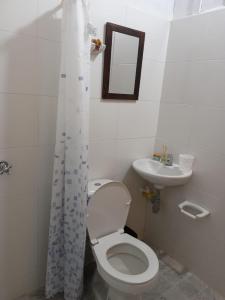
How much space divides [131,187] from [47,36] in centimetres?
134

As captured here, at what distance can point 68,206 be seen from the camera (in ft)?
4.78

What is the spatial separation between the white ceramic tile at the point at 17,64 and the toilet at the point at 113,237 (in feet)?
2.54

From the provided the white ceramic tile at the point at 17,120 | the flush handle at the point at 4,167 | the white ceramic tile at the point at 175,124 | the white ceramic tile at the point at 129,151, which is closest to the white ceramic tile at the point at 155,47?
the white ceramic tile at the point at 175,124

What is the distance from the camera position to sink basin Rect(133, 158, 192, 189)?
5.71 ft

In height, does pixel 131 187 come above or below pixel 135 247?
above

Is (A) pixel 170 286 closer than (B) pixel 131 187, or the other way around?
(A) pixel 170 286

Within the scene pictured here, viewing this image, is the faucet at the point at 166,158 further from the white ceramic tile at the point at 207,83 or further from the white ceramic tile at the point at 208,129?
the white ceramic tile at the point at 207,83

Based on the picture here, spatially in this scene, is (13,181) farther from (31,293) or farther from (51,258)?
(31,293)

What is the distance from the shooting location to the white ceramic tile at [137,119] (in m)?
1.83

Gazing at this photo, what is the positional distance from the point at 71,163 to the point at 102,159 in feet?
1.46

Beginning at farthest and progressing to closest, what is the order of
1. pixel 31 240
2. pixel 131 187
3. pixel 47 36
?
pixel 131 187 → pixel 31 240 → pixel 47 36

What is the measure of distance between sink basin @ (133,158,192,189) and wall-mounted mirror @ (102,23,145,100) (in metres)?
0.55

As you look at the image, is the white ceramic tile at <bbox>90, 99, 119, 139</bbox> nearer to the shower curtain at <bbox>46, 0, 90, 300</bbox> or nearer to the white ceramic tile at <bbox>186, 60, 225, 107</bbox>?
the shower curtain at <bbox>46, 0, 90, 300</bbox>

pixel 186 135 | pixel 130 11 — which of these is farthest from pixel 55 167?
pixel 130 11
